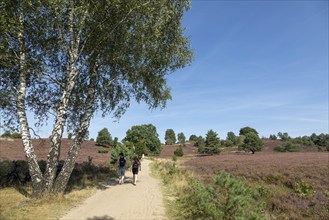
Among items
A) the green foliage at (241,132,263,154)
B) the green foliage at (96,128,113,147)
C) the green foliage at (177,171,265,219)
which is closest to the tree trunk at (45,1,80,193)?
the green foliage at (177,171,265,219)

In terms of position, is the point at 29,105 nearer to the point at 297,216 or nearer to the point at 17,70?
the point at 17,70

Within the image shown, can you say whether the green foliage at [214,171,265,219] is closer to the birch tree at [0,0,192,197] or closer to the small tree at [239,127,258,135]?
the birch tree at [0,0,192,197]

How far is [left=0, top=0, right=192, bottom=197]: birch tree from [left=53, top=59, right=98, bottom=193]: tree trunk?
47 millimetres

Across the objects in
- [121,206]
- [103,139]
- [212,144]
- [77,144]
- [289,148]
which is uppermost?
[103,139]

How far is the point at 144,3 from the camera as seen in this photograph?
14.8m

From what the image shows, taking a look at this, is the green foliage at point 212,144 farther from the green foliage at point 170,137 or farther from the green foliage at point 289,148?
the green foliage at point 170,137

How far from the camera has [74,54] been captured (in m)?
14.7

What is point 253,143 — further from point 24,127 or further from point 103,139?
point 24,127

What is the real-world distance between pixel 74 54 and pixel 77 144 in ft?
15.4

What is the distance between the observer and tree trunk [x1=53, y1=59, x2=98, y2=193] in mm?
14539

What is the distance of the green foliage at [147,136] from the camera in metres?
91.8

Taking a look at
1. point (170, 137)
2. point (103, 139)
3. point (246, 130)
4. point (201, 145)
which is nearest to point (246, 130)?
point (246, 130)

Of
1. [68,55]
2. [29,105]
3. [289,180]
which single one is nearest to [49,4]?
[68,55]

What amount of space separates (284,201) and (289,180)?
791 cm
